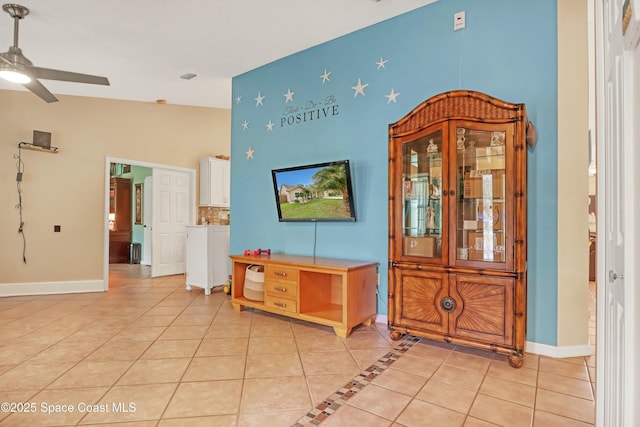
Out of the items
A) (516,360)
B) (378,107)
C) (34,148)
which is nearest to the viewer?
(516,360)

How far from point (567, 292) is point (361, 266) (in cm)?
158

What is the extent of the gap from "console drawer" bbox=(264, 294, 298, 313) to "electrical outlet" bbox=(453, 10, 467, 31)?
2.86 m

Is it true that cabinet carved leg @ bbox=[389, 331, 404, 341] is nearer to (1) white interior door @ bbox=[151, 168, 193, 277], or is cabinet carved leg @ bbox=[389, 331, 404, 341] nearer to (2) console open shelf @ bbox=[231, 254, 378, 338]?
(2) console open shelf @ bbox=[231, 254, 378, 338]

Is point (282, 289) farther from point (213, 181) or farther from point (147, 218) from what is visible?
point (147, 218)

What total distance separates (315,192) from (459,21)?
2.04 metres

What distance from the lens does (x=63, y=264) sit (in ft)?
16.6

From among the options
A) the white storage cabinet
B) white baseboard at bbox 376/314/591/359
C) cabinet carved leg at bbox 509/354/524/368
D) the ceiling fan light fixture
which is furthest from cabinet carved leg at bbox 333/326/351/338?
the ceiling fan light fixture

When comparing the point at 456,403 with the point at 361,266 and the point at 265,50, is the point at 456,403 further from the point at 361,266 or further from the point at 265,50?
the point at 265,50

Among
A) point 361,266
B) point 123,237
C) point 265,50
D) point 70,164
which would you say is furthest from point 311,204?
point 123,237

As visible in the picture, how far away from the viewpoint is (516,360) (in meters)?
2.38

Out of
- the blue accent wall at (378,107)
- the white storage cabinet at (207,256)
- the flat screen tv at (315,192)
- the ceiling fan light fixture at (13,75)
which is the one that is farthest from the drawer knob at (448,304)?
the ceiling fan light fixture at (13,75)

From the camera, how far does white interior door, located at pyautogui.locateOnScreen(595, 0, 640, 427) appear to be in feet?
3.50

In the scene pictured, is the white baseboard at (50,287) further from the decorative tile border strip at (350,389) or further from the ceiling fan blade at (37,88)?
the decorative tile border strip at (350,389)

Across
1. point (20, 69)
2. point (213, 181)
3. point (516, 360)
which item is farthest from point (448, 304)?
point (213, 181)
